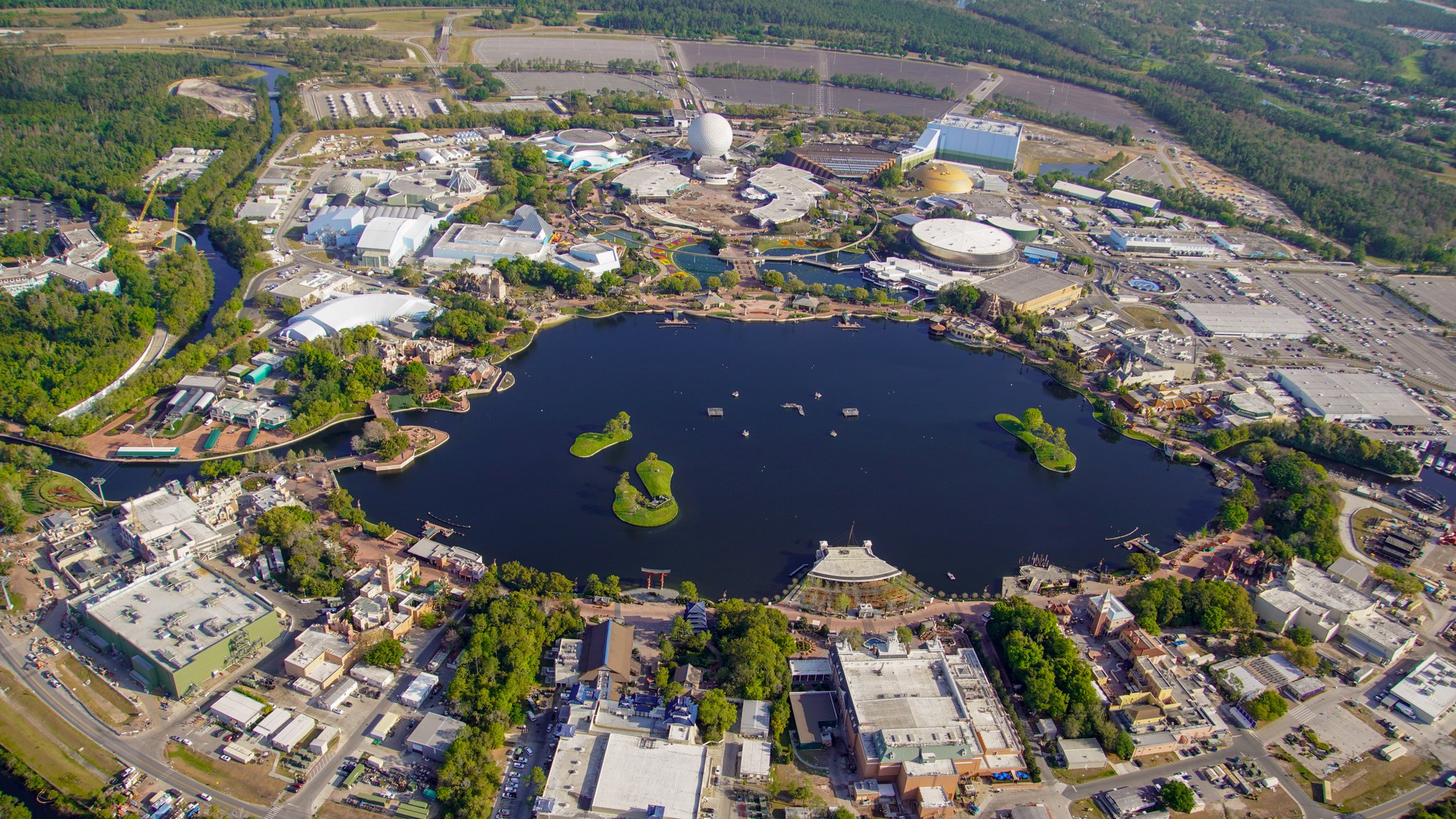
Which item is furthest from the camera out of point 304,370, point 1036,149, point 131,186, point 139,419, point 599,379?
point 1036,149

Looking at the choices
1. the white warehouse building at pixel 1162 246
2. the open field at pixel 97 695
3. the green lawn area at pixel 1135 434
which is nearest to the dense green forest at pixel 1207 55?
the white warehouse building at pixel 1162 246

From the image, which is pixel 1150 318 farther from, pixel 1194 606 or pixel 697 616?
pixel 697 616

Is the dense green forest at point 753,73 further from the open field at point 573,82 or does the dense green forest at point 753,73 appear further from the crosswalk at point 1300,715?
the crosswalk at point 1300,715

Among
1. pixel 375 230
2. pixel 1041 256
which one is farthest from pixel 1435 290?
pixel 375 230

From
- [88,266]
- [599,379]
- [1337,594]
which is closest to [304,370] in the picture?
[599,379]

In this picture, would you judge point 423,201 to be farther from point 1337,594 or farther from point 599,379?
point 1337,594

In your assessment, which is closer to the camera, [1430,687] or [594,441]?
[1430,687]

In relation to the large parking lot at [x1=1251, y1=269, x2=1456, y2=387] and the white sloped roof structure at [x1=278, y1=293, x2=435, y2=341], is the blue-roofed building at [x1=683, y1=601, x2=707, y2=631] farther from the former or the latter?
the large parking lot at [x1=1251, y1=269, x2=1456, y2=387]
